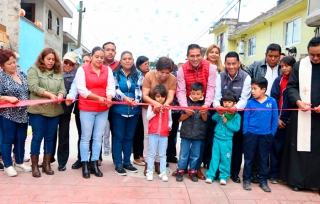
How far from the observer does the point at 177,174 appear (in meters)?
4.58

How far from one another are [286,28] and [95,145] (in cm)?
1121

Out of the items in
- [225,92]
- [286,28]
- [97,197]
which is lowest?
[97,197]

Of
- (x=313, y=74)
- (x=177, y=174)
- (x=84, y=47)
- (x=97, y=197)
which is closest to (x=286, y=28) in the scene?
(x=313, y=74)

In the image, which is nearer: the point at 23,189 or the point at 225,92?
the point at 23,189

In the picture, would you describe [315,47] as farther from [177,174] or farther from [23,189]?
[23,189]

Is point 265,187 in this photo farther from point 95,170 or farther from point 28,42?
point 28,42

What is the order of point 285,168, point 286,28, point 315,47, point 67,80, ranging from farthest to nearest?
point 286,28, point 67,80, point 285,168, point 315,47

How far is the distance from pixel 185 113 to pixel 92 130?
4.71ft

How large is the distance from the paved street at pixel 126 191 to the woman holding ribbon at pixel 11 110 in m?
0.41

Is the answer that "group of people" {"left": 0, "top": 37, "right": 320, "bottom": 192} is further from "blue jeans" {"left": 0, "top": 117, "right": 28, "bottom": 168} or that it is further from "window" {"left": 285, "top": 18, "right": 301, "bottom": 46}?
"window" {"left": 285, "top": 18, "right": 301, "bottom": 46}

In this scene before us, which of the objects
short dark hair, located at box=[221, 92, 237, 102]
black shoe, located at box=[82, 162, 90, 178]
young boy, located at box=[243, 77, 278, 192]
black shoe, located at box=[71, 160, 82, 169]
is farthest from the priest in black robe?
black shoe, located at box=[71, 160, 82, 169]

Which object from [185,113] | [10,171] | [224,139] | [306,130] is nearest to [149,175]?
[185,113]

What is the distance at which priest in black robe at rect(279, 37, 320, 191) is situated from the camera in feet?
13.8

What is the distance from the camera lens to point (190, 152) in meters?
4.59
